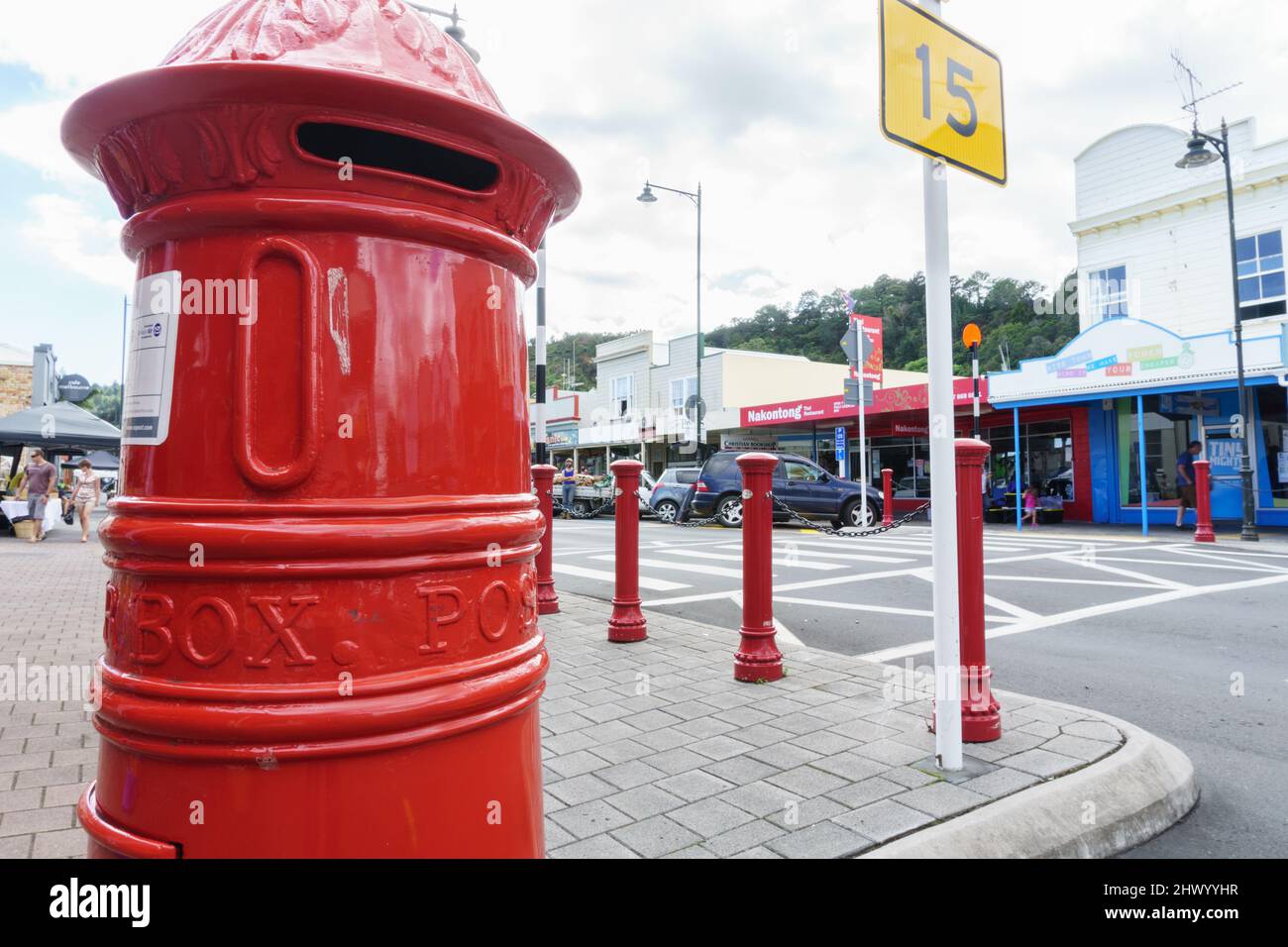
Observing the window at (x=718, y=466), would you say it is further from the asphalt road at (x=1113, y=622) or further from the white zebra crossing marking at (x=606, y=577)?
the white zebra crossing marking at (x=606, y=577)

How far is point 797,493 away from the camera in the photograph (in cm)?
1725

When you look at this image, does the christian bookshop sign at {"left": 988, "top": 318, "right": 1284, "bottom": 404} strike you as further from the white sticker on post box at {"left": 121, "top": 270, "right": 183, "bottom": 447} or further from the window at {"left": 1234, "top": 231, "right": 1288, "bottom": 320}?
the white sticker on post box at {"left": 121, "top": 270, "right": 183, "bottom": 447}

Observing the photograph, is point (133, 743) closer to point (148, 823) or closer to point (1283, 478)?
point (148, 823)

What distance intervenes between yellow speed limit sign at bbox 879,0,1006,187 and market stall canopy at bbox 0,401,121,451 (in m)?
16.0

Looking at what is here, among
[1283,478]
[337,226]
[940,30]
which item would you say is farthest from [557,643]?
[1283,478]

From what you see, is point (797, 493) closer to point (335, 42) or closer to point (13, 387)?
point (335, 42)

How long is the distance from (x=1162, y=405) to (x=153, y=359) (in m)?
19.9

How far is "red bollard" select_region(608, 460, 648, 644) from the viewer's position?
5781mm

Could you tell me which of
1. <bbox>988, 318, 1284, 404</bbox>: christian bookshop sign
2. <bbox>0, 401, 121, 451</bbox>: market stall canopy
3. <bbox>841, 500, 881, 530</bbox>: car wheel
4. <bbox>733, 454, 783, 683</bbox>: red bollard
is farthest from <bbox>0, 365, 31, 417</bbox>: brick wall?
<bbox>733, 454, 783, 683</bbox>: red bollard

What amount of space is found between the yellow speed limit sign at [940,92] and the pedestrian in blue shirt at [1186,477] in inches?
591

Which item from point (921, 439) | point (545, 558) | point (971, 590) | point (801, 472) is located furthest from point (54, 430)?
point (921, 439)

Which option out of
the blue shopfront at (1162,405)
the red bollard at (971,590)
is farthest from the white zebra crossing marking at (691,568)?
the blue shopfront at (1162,405)
